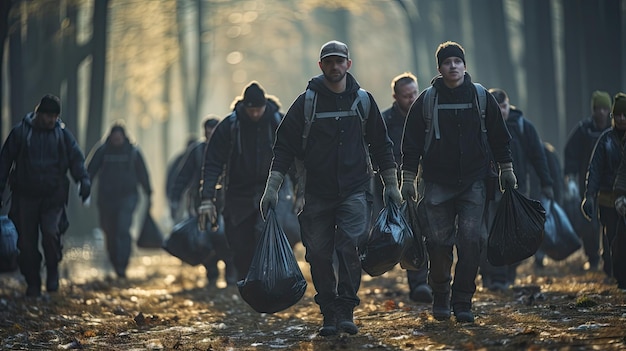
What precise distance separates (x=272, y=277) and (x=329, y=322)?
2.04 ft

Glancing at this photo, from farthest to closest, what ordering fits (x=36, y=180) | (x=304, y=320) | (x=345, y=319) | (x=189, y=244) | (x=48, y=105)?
1. (x=189, y=244)
2. (x=36, y=180)
3. (x=48, y=105)
4. (x=304, y=320)
5. (x=345, y=319)

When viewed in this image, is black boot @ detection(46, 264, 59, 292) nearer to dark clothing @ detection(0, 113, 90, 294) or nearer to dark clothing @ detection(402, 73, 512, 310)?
dark clothing @ detection(0, 113, 90, 294)

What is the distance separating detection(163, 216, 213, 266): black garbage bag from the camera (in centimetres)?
1358

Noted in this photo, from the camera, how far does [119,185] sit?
1652 centimetres

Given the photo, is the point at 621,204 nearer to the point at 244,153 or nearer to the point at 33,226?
the point at 244,153

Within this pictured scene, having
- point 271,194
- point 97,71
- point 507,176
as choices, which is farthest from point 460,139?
point 97,71

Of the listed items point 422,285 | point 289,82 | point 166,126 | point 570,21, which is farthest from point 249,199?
point 289,82

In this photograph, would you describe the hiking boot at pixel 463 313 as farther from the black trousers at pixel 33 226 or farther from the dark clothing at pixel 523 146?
the black trousers at pixel 33 226

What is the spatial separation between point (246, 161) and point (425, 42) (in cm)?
2118

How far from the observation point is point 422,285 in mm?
11094

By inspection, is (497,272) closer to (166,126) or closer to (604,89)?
(604,89)

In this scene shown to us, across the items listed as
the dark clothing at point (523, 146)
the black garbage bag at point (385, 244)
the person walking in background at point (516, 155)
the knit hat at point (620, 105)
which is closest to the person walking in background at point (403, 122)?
the person walking in background at point (516, 155)

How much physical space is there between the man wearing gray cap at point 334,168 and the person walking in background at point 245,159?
2.15m

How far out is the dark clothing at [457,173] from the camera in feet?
28.9
